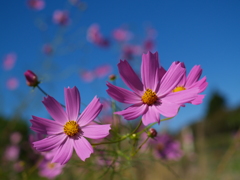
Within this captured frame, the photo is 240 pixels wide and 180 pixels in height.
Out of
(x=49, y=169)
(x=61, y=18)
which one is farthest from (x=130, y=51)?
(x=49, y=169)

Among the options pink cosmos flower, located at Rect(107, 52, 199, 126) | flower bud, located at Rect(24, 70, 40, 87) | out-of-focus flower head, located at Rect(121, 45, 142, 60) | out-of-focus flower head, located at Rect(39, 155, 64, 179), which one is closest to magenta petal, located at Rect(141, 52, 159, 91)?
pink cosmos flower, located at Rect(107, 52, 199, 126)

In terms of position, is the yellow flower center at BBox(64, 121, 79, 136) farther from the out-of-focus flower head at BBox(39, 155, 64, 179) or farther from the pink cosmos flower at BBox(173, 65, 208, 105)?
the out-of-focus flower head at BBox(39, 155, 64, 179)

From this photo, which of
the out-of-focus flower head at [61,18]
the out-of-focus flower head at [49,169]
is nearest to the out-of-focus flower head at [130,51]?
the out-of-focus flower head at [61,18]

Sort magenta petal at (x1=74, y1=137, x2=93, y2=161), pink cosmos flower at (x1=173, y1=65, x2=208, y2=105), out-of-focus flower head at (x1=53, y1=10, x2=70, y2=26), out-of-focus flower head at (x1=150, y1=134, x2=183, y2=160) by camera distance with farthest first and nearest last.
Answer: out-of-focus flower head at (x1=53, y1=10, x2=70, y2=26)
out-of-focus flower head at (x1=150, y1=134, x2=183, y2=160)
pink cosmos flower at (x1=173, y1=65, x2=208, y2=105)
magenta petal at (x1=74, y1=137, x2=93, y2=161)

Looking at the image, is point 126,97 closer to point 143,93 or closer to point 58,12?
point 143,93

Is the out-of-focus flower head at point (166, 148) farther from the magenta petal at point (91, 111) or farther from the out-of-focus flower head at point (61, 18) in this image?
the out-of-focus flower head at point (61, 18)

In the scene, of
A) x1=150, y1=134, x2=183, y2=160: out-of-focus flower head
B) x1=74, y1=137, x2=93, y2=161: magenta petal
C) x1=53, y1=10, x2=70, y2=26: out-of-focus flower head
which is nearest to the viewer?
x1=74, y1=137, x2=93, y2=161: magenta petal

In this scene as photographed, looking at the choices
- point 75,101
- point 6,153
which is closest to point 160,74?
point 75,101
